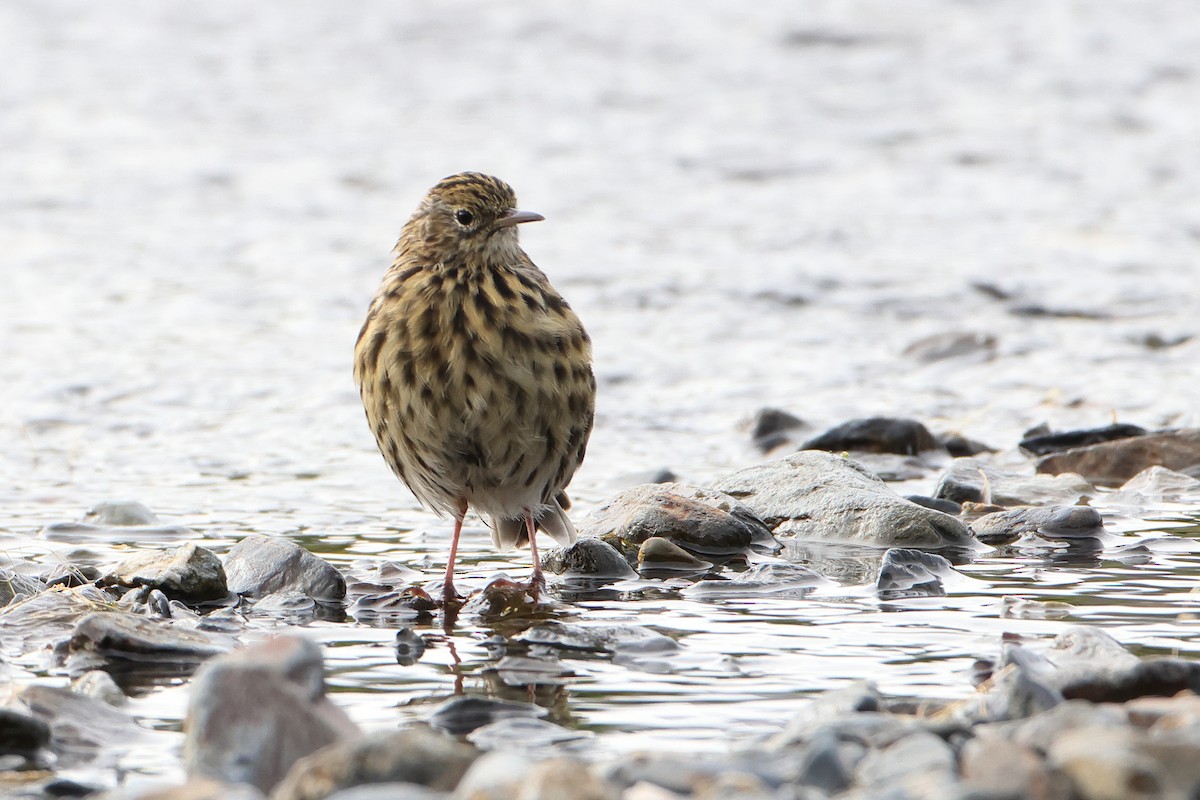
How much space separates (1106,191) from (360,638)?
42.8 feet

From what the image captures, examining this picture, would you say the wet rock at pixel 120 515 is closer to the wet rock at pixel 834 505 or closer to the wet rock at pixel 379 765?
the wet rock at pixel 834 505

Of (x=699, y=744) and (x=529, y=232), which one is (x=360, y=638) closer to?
(x=699, y=744)

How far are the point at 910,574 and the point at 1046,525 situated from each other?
116cm


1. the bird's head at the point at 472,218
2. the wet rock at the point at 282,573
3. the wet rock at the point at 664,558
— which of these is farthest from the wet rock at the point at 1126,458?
the wet rock at the point at 282,573

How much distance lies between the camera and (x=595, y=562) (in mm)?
7758

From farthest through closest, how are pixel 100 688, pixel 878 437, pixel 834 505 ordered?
1. pixel 878 437
2. pixel 834 505
3. pixel 100 688

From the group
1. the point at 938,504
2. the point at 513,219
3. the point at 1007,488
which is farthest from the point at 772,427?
the point at 513,219

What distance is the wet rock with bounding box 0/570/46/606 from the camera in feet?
23.2

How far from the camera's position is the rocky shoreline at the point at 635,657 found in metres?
4.37

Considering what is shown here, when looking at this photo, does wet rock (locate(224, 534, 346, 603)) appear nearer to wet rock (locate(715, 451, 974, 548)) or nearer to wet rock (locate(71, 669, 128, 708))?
wet rock (locate(71, 669, 128, 708))

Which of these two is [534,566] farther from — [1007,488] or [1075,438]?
[1075,438]

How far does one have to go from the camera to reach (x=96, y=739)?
532cm

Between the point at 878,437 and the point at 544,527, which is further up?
the point at 878,437

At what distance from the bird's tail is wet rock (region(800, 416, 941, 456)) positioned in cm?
261
